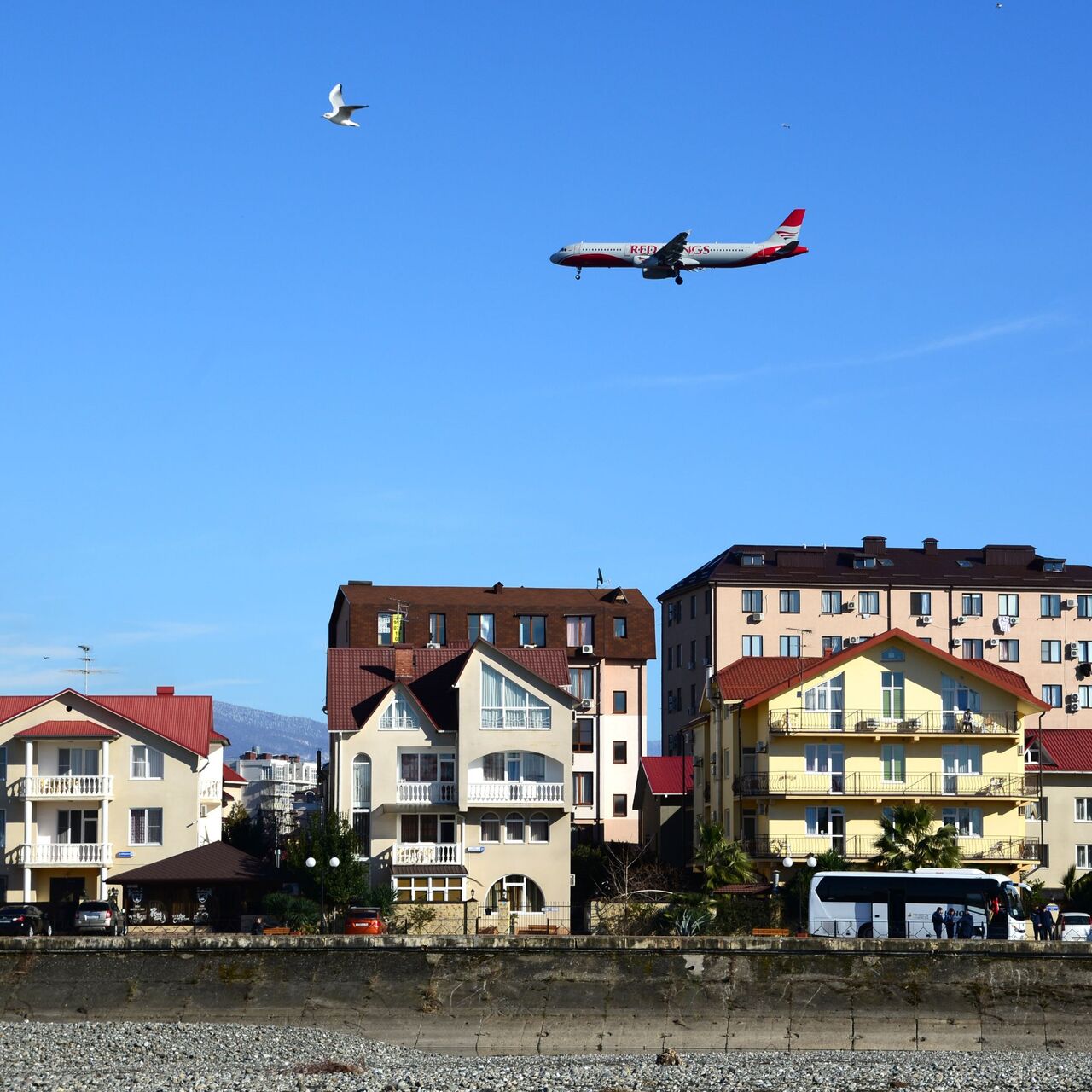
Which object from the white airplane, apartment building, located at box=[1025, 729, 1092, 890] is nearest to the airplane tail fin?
the white airplane

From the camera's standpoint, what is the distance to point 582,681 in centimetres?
10350

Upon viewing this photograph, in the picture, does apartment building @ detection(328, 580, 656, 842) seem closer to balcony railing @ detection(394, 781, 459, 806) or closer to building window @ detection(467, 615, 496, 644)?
building window @ detection(467, 615, 496, 644)

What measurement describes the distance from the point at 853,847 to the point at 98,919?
98.9 feet

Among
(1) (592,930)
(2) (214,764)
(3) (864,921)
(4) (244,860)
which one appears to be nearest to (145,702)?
(2) (214,764)

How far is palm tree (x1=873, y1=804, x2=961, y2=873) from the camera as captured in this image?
6831 centimetres

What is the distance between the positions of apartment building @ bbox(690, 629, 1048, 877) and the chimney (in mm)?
14672

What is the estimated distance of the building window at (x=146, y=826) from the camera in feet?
249

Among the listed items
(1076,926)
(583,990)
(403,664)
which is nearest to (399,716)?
(403,664)

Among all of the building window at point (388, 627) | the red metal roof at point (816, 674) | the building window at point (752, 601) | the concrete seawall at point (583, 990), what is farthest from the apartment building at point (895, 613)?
the concrete seawall at point (583, 990)

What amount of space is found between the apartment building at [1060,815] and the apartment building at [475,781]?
80.2ft

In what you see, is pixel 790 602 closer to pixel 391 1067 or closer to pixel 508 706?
pixel 508 706

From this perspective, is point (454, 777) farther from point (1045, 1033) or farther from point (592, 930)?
point (1045, 1033)

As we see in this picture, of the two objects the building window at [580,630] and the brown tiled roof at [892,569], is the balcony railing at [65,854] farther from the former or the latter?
the brown tiled roof at [892,569]

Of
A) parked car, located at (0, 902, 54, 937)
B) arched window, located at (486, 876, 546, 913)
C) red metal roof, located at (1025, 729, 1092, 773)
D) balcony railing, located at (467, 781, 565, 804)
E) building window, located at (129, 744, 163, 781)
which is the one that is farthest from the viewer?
red metal roof, located at (1025, 729, 1092, 773)
